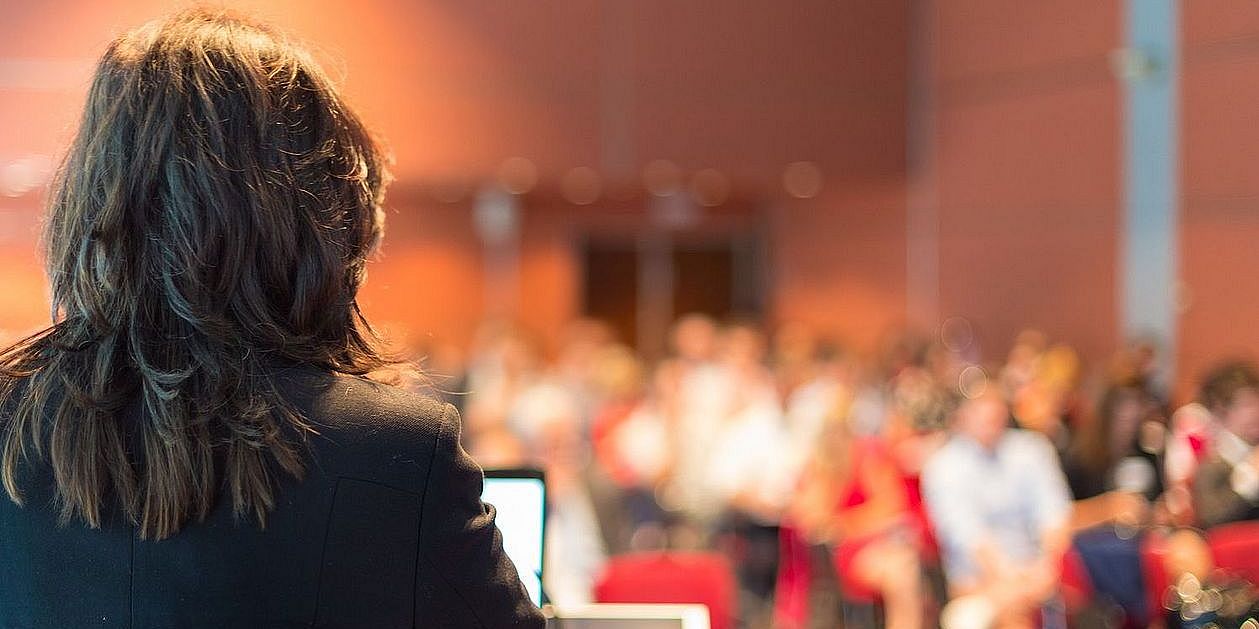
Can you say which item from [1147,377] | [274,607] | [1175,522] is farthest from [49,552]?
[1147,377]

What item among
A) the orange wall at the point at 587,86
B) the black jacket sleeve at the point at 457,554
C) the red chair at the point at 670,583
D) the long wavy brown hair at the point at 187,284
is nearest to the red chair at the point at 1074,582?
the red chair at the point at 670,583

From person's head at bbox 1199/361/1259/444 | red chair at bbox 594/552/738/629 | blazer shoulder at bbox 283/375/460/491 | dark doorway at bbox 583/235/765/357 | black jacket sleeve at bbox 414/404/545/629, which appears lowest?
red chair at bbox 594/552/738/629

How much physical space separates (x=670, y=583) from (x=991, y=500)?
82.9 inches

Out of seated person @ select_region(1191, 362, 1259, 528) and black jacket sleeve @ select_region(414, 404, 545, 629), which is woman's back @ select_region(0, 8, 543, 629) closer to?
black jacket sleeve @ select_region(414, 404, 545, 629)

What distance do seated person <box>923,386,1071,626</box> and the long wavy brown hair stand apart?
468cm

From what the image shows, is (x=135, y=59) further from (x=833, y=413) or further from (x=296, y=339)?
(x=833, y=413)

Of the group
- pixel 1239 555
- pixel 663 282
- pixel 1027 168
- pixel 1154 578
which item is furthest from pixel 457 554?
pixel 663 282

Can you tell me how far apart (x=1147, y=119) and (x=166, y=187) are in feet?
24.2

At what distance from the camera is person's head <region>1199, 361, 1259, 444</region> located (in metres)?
5.09

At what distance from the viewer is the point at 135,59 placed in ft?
3.95

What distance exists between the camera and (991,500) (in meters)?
5.58

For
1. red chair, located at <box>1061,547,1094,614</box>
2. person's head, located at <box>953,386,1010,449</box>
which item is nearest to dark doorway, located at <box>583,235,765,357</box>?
person's head, located at <box>953,386,1010,449</box>

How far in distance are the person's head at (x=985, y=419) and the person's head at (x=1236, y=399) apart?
0.85m

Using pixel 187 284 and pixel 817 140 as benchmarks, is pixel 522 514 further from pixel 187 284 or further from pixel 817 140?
pixel 817 140
